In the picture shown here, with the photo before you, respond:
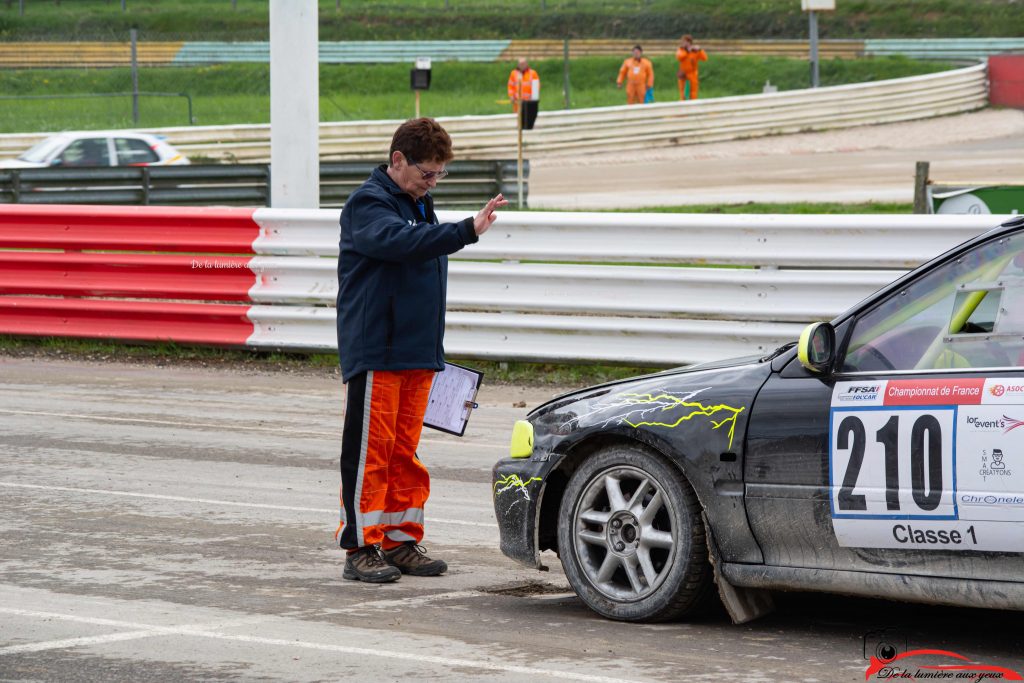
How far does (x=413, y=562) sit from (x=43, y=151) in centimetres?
2252

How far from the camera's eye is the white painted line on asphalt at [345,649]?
17.4 ft

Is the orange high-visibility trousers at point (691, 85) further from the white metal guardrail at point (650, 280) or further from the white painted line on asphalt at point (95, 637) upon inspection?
the white painted line on asphalt at point (95, 637)

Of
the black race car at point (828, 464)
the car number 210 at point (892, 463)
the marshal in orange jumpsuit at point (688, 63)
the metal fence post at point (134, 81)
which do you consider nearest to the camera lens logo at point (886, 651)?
the black race car at point (828, 464)

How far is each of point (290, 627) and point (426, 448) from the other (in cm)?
432

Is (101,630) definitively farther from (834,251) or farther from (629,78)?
(629,78)

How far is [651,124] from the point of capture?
37.1 meters

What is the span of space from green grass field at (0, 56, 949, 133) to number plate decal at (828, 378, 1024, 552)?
34055 mm

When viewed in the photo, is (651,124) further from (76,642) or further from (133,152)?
(76,642)

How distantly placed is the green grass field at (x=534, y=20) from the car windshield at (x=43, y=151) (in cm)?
2338

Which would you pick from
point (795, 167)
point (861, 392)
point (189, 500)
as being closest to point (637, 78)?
point (795, 167)

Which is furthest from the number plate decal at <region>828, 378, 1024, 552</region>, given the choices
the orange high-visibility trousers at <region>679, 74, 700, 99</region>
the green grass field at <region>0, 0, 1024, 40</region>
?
the green grass field at <region>0, 0, 1024, 40</region>

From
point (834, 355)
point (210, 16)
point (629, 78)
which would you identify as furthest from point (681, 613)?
point (210, 16)

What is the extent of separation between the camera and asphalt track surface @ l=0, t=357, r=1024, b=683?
17.8ft

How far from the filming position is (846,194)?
85.7ft
